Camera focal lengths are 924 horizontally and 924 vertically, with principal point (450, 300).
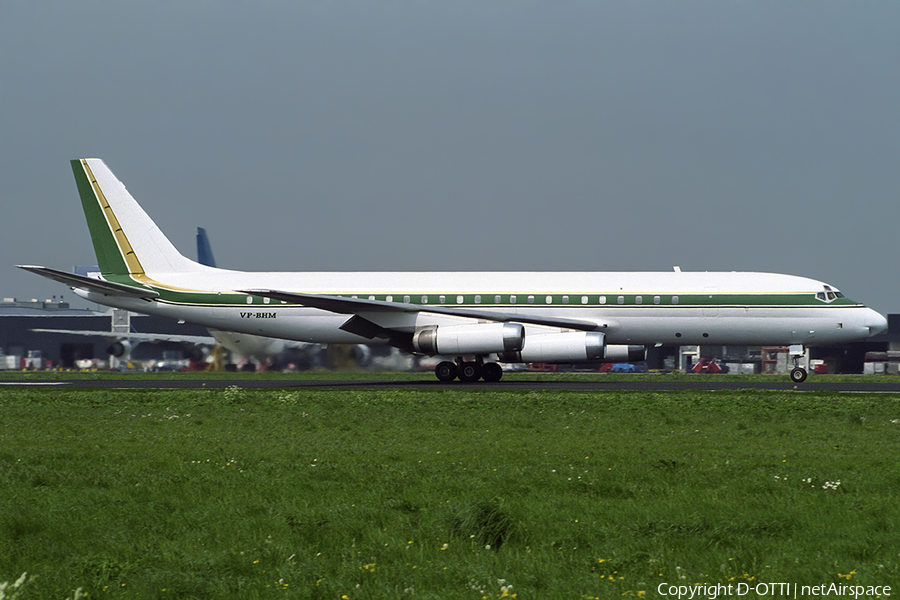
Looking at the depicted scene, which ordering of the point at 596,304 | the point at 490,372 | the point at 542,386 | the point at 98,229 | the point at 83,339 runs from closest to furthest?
the point at 542,386, the point at 596,304, the point at 490,372, the point at 98,229, the point at 83,339

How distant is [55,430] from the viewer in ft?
57.0

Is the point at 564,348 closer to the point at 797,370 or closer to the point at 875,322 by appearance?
the point at 797,370

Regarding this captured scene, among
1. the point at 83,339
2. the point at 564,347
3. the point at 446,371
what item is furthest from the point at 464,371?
the point at 83,339

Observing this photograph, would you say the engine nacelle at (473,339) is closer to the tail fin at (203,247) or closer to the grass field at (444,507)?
the grass field at (444,507)

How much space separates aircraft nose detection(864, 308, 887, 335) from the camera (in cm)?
3312

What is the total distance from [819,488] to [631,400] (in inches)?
541

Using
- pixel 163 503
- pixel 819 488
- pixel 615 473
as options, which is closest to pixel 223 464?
pixel 163 503

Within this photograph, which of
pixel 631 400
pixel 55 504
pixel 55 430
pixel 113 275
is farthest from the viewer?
pixel 113 275

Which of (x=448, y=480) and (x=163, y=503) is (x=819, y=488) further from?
(x=163, y=503)

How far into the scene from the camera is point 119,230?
3691cm

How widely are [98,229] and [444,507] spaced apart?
104ft

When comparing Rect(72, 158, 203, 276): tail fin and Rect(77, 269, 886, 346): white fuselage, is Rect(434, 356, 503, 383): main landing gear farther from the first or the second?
Rect(72, 158, 203, 276): tail fin

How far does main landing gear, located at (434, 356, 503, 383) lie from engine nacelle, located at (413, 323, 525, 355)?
1.75m

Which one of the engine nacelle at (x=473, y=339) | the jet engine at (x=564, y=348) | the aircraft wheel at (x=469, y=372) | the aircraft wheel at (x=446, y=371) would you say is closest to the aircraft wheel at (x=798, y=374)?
Result: the jet engine at (x=564, y=348)
